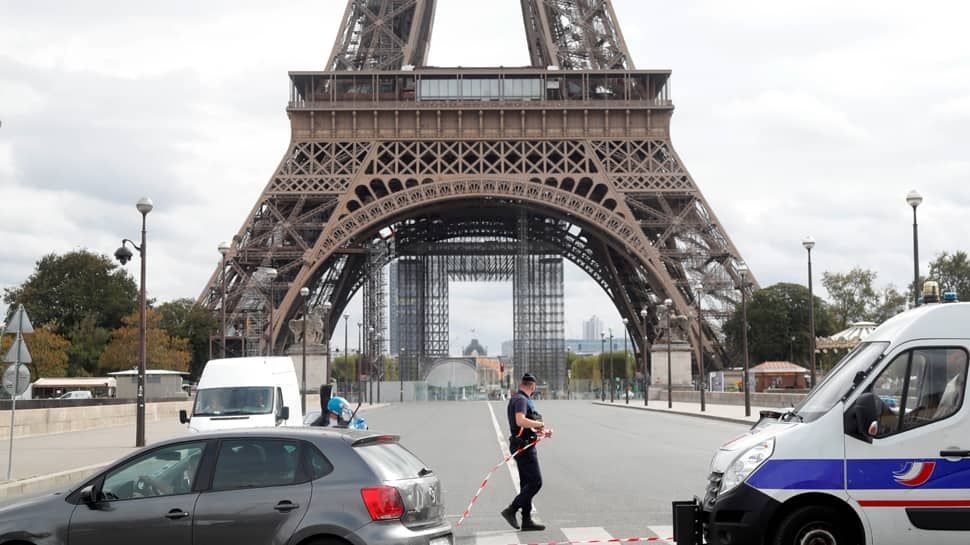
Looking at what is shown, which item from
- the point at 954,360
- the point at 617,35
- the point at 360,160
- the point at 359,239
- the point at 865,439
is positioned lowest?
the point at 865,439

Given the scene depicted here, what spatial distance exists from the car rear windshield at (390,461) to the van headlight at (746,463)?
2.39 meters

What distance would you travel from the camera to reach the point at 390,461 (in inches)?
348

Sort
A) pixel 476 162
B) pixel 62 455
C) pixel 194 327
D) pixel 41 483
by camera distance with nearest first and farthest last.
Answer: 1. pixel 41 483
2. pixel 62 455
3. pixel 476 162
4. pixel 194 327

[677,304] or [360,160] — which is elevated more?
[360,160]

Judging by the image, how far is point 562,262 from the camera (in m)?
84.5

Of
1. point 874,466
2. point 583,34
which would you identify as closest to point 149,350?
point 583,34

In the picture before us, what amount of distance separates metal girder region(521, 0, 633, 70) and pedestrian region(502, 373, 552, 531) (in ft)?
173

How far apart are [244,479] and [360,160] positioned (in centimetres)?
5511

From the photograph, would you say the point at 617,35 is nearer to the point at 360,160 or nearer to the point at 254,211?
the point at 360,160

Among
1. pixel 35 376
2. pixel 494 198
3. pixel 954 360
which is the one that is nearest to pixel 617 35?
pixel 494 198

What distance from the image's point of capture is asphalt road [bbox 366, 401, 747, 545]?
1284cm

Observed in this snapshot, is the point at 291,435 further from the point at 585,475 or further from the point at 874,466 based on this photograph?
the point at 585,475

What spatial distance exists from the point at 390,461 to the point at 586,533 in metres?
4.00

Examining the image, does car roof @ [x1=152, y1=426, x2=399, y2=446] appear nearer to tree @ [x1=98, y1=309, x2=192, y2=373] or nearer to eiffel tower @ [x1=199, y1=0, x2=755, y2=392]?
eiffel tower @ [x1=199, y1=0, x2=755, y2=392]
